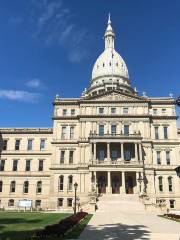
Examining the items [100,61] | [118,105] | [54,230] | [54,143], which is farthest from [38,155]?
[54,230]

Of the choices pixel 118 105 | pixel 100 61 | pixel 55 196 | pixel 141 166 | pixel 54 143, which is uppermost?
pixel 100 61

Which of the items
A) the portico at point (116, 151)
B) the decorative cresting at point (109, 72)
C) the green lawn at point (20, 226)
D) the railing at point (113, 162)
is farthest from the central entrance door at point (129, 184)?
the green lawn at point (20, 226)

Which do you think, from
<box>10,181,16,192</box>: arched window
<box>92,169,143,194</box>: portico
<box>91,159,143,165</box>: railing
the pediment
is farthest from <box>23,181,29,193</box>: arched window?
the pediment

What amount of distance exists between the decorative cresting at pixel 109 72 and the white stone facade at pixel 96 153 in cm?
2173

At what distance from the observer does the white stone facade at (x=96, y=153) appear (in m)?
64.4

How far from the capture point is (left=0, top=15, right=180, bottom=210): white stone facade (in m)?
64.4

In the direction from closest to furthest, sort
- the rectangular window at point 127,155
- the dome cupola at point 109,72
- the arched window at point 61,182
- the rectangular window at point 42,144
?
the arched window at point 61,182 → the rectangular window at point 127,155 → the rectangular window at point 42,144 → the dome cupola at point 109,72

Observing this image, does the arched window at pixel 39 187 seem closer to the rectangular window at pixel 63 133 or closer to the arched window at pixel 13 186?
the arched window at pixel 13 186

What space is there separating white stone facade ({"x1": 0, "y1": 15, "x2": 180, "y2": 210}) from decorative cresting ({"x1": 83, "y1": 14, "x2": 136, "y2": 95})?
71.3 feet

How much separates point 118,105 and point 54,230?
5445cm

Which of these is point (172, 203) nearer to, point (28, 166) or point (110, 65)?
point (28, 166)

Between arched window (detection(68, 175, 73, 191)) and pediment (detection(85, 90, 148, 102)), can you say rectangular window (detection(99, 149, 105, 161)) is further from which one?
pediment (detection(85, 90, 148, 102))

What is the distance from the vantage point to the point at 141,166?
6284 centimetres

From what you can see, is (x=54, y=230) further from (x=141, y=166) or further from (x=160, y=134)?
(x=160, y=134)
